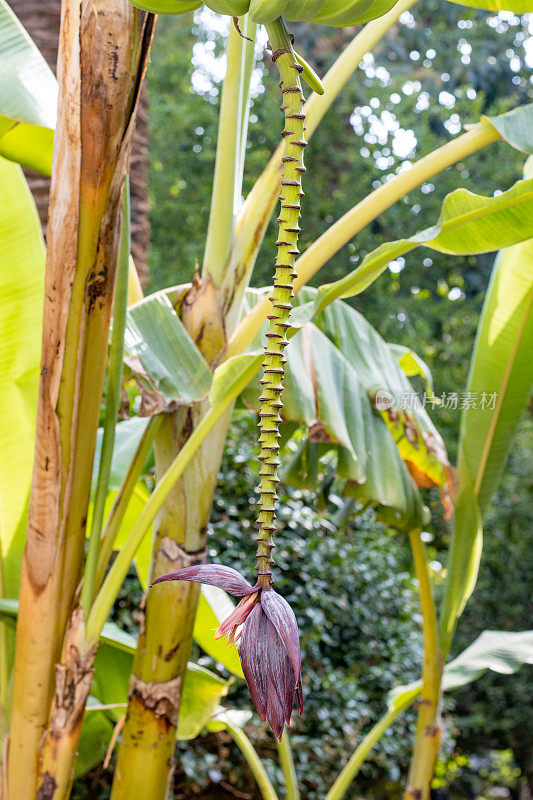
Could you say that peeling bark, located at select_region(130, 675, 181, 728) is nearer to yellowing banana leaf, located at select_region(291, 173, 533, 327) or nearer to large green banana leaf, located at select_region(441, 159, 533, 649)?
yellowing banana leaf, located at select_region(291, 173, 533, 327)

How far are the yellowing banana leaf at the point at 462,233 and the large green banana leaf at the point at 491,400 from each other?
0.55 metres

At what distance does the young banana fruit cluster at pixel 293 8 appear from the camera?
0.45m

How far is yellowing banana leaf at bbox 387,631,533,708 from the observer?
1.87 metres

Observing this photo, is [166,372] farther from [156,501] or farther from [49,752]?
[49,752]

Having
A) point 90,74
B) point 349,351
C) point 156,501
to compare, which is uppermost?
point 90,74

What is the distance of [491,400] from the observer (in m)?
1.71

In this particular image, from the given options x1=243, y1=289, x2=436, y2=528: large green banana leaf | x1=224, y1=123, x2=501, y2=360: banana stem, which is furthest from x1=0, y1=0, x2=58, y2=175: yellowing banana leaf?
x1=243, y1=289, x2=436, y2=528: large green banana leaf

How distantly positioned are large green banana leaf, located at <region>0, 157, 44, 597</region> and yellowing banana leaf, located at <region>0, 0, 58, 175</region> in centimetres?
13

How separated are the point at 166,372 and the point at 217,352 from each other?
176mm

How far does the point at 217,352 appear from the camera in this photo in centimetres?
125

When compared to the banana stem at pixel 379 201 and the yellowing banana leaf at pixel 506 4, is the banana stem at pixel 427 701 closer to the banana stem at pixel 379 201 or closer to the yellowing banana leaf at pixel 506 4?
the banana stem at pixel 379 201

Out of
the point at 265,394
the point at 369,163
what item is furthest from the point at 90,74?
the point at 369,163
